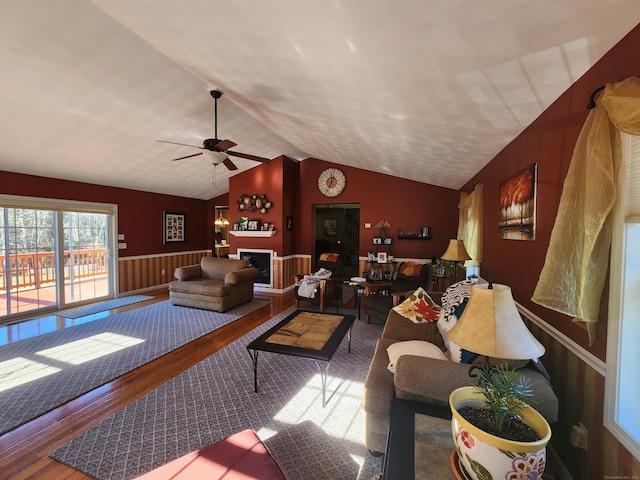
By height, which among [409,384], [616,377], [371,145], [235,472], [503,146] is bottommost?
[235,472]

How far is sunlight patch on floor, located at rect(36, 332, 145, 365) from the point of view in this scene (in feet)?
9.71

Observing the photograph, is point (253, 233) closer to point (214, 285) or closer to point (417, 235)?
point (214, 285)

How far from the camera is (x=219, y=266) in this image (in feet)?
17.6

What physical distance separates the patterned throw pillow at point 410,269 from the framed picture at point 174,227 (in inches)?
219

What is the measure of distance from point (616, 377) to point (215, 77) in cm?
368

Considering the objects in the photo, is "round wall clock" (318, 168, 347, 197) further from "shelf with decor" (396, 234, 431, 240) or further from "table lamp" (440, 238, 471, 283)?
"table lamp" (440, 238, 471, 283)

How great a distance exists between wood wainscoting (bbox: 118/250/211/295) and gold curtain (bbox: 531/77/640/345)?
6924 mm

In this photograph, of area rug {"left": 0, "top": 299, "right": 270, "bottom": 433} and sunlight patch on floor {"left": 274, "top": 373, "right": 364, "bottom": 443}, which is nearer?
sunlight patch on floor {"left": 274, "top": 373, "right": 364, "bottom": 443}

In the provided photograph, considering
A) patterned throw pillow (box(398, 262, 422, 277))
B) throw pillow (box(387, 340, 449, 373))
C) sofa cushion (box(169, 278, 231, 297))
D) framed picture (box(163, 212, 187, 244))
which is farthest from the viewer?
framed picture (box(163, 212, 187, 244))

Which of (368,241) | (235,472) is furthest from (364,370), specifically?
(368,241)

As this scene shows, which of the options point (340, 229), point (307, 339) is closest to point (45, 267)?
point (307, 339)

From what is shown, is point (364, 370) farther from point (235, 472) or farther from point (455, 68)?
point (455, 68)

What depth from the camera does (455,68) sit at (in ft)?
5.25

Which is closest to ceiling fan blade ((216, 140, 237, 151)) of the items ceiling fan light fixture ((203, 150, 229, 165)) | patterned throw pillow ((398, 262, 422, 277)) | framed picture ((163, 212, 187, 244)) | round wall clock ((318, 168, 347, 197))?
ceiling fan light fixture ((203, 150, 229, 165))
